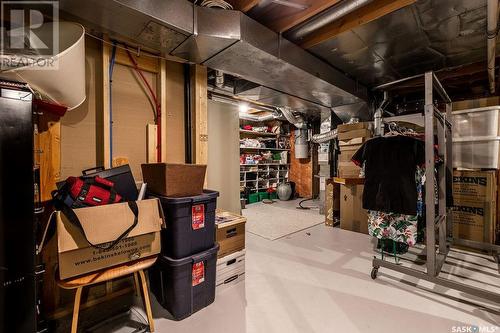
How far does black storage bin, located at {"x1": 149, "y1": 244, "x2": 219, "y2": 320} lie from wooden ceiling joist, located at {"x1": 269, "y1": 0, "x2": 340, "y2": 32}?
2.21m

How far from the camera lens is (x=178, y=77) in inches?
98.5

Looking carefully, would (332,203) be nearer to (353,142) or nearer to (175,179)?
(353,142)

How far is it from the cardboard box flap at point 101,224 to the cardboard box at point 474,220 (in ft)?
12.0

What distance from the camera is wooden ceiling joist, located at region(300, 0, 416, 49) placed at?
1991 millimetres

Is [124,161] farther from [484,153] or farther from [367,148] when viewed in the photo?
[484,153]

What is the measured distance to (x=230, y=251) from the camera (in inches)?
85.4

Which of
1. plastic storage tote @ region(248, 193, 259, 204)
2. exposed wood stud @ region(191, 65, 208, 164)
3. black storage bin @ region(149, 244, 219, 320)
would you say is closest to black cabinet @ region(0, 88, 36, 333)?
black storage bin @ region(149, 244, 219, 320)

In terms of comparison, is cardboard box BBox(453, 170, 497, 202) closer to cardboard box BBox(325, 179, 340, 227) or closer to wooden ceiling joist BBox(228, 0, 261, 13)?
cardboard box BBox(325, 179, 340, 227)

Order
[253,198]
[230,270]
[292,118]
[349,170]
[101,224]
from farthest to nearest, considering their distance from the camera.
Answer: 1. [253,198]
2. [292,118]
3. [349,170]
4. [230,270]
5. [101,224]

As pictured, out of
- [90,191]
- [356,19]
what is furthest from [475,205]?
[90,191]

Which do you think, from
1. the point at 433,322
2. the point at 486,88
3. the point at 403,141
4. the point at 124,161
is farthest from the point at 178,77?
the point at 486,88

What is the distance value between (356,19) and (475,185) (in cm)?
250

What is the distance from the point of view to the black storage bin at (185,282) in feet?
5.52

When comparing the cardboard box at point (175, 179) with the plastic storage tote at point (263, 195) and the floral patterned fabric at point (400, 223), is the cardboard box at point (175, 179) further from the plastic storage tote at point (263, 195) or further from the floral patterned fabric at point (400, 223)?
the plastic storage tote at point (263, 195)
